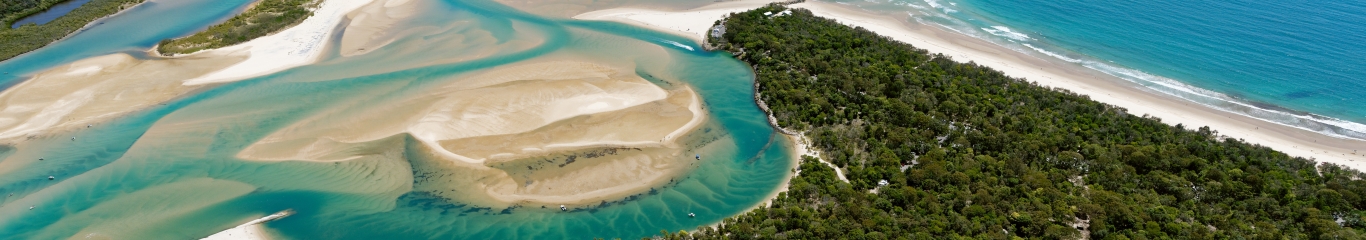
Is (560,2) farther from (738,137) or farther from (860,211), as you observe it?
(860,211)

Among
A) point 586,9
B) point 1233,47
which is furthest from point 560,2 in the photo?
point 1233,47

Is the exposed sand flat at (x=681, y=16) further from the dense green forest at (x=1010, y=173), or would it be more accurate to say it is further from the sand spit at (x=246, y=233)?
the sand spit at (x=246, y=233)

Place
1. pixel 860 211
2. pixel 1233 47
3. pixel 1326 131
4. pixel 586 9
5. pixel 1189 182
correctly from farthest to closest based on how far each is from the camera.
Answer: pixel 586 9 < pixel 1233 47 < pixel 1326 131 < pixel 1189 182 < pixel 860 211

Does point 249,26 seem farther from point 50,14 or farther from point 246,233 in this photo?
point 246,233

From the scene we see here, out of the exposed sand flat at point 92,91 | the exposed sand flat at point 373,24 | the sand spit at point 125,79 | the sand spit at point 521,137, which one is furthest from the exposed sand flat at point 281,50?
the sand spit at point 521,137

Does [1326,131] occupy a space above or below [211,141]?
above

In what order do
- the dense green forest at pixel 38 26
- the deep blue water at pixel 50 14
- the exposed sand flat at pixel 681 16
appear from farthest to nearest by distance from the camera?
the deep blue water at pixel 50 14
the exposed sand flat at pixel 681 16
the dense green forest at pixel 38 26

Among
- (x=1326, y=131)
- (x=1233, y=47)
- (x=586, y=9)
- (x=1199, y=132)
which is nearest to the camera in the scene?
(x=1199, y=132)
